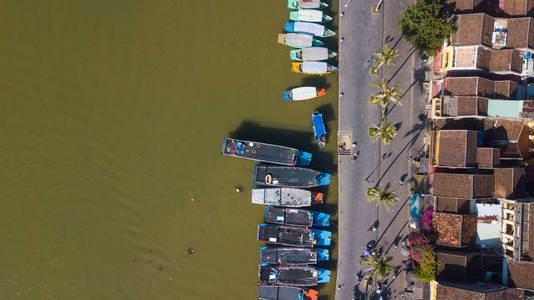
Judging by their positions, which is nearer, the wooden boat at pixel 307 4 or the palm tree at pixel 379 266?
the palm tree at pixel 379 266

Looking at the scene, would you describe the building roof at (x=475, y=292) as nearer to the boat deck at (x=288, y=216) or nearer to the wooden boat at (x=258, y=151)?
the boat deck at (x=288, y=216)

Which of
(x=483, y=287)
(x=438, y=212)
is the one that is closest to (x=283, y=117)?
(x=438, y=212)

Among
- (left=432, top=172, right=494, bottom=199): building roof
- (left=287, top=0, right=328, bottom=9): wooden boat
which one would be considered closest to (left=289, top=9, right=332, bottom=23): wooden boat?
(left=287, top=0, right=328, bottom=9): wooden boat

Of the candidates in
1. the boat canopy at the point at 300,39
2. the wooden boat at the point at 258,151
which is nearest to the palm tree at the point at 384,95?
the boat canopy at the point at 300,39

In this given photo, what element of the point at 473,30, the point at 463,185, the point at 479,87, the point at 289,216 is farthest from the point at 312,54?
the point at 463,185

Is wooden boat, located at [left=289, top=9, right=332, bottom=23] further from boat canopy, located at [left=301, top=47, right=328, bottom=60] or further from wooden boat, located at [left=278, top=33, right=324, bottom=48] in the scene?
boat canopy, located at [left=301, top=47, right=328, bottom=60]

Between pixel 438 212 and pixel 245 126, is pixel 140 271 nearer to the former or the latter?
pixel 245 126

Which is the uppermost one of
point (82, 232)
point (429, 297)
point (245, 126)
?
point (245, 126)
